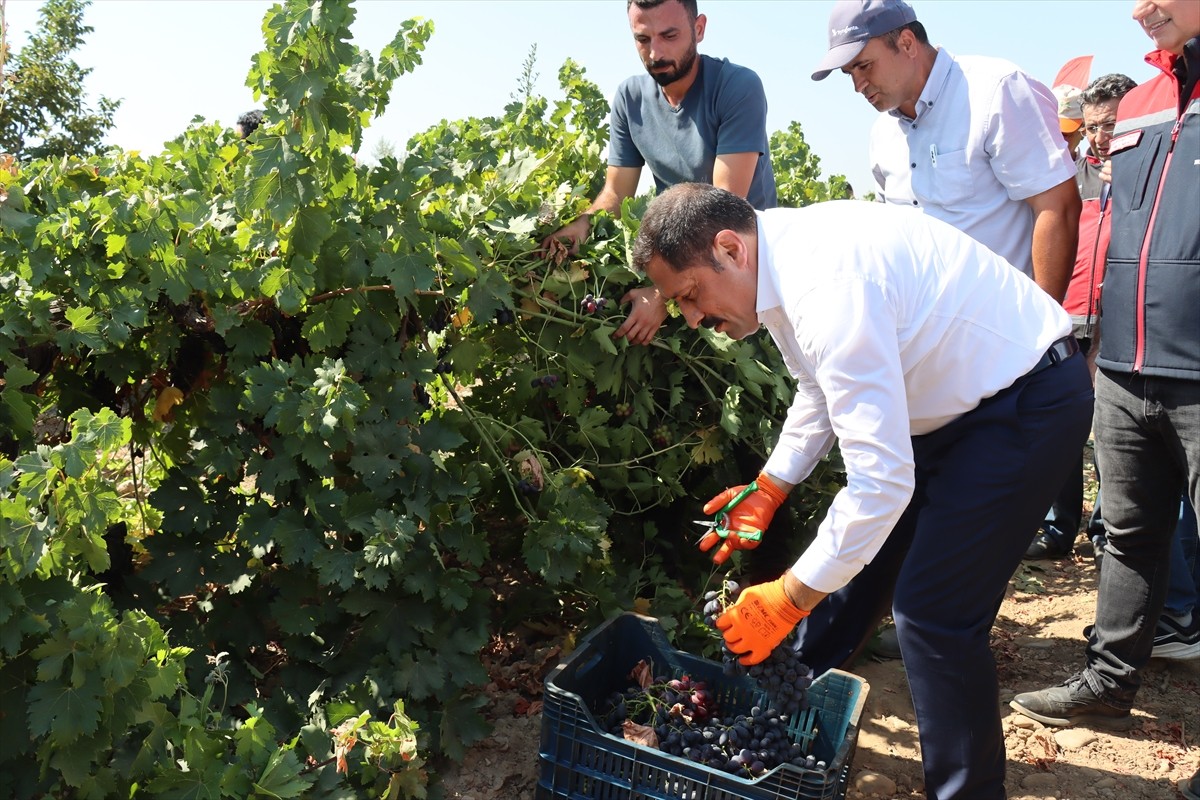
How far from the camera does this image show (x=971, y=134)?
326cm

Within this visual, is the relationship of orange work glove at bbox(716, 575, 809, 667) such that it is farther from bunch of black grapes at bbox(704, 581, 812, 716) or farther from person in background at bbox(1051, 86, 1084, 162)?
person in background at bbox(1051, 86, 1084, 162)

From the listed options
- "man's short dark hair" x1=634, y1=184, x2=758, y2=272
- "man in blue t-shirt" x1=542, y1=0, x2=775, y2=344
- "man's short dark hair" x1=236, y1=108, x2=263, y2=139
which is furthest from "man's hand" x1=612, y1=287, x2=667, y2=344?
"man's short dark hair" x1=236, y1=108, x2=263, y2=139

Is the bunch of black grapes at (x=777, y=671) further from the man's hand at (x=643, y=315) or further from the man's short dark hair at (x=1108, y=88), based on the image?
the man's short dark hair at (x=1108, y=88)

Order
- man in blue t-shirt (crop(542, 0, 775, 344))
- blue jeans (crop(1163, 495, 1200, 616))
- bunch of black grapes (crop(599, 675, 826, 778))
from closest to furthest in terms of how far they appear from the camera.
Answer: bunch of black grapes (crop(599, 675, 826, 778))
man in blue t-shirt (crop(542, 0, 775, 344))
blue jeans (crop(1163, 495, 1200, 616))

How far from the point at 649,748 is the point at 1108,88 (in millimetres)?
4114

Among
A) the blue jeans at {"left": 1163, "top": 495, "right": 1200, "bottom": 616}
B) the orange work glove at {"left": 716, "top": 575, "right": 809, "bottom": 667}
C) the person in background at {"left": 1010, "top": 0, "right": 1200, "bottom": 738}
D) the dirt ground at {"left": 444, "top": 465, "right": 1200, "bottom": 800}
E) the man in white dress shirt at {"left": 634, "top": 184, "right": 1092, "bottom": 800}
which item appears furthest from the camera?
the blue jeans at {"left": 1163, "top": 495, "right": 1200, "bottom": 616}

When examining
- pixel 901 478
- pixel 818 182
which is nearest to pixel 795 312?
pixel 901 478

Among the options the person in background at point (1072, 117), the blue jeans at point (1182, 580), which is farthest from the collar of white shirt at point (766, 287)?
the person in background at point (1072, 117)

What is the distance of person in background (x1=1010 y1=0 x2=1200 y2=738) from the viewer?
112 inches

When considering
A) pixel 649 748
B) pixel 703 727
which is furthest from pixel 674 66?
pixel 649 748

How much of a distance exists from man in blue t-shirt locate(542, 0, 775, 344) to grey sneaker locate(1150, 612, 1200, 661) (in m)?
2.25

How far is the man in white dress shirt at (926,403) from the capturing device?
88.8 inches

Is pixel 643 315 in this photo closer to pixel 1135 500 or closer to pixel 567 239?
pixel 567 239

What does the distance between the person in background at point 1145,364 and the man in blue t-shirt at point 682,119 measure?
1.23 m
